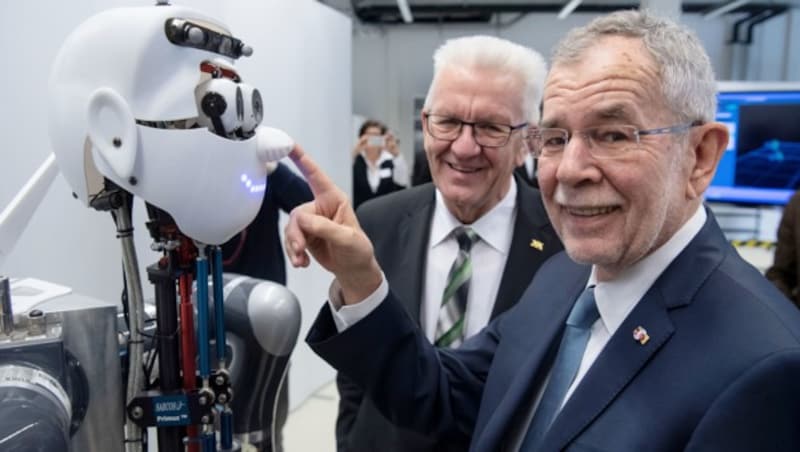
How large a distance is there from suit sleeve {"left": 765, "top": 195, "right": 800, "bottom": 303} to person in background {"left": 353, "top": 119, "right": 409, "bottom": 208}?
292 centimetres

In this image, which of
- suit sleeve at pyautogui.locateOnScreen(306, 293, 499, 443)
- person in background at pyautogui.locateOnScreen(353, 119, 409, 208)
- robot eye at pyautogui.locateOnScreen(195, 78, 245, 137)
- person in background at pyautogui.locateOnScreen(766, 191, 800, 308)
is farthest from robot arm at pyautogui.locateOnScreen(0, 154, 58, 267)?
person in background at pyautogui.locateOnScreen(353, 119, 409, 208)

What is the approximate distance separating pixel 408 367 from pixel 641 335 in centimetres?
39

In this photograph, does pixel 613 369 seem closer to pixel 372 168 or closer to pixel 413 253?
pixel 413 253

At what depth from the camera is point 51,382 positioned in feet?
2.16

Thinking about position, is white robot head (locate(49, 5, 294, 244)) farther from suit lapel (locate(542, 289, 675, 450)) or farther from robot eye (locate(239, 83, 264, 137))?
suit lapel (locate(542, 289, 675, 450))

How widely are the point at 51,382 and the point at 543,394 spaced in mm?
646

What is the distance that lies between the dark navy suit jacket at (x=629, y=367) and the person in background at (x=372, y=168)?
3772 millimetres

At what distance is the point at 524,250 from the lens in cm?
129

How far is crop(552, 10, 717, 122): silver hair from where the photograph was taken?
782 mm

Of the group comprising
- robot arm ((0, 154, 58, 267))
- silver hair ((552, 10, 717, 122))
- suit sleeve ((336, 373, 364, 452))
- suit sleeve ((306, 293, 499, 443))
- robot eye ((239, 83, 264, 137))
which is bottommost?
suit sleeve ((336, 373, 364, 452))

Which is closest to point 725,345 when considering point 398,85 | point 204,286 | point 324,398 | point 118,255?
point 204,286

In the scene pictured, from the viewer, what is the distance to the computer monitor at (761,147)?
390cm

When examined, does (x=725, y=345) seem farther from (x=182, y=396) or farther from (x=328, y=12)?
(x=328, y=12)

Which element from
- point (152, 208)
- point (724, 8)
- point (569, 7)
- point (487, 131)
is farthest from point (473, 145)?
point (724, 8)
